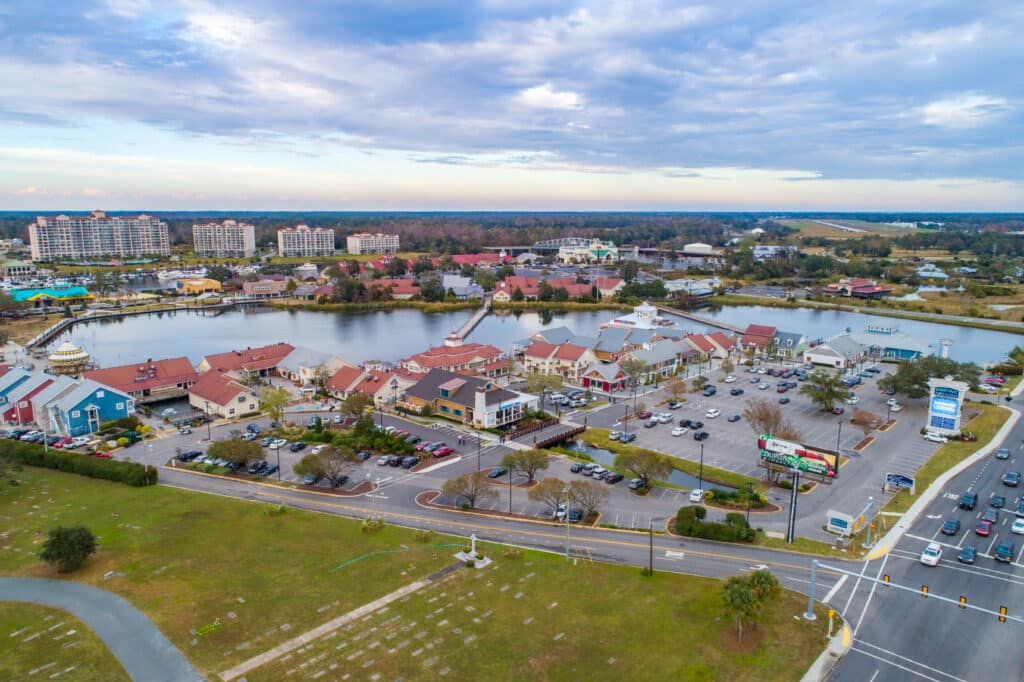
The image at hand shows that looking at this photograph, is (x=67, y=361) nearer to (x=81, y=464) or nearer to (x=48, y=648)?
(x=81, y=464)

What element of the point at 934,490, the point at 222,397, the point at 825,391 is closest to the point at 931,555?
the point at 934,490

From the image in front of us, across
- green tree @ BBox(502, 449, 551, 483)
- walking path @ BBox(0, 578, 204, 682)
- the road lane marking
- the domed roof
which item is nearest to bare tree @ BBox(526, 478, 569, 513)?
green tree @ BBox(502, 449, 551, 483)

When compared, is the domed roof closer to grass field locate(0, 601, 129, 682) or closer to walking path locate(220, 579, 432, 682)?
grass field locate(0, 601, 129, 682)

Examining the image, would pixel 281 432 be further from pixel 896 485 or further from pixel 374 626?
pixel 896 485

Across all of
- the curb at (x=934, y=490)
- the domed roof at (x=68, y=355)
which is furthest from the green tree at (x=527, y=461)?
the domed roof at (x=68, y=355)

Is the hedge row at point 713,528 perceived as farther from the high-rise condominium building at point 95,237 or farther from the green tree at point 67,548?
the high-rise condominium building at point 95,237

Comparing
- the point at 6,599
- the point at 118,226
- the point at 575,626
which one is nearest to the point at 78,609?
the point at 6,599

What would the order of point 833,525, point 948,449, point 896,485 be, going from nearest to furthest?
point 833,525 → point 896,485 → point 948,449
